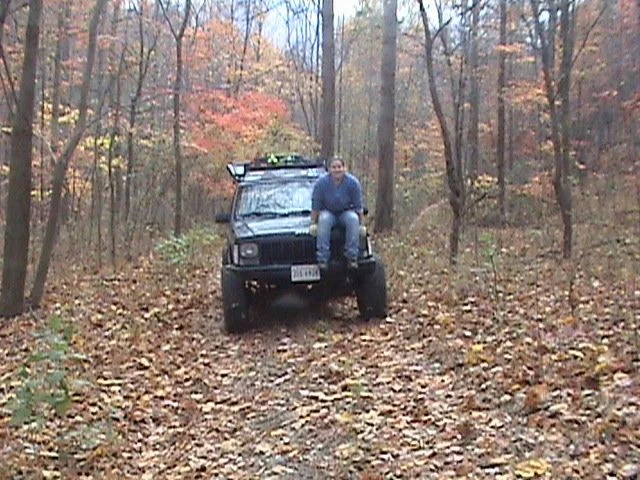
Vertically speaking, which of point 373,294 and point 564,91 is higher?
point 564,91

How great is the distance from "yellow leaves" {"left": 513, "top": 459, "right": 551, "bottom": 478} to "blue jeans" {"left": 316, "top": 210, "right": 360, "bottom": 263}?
4566 mm

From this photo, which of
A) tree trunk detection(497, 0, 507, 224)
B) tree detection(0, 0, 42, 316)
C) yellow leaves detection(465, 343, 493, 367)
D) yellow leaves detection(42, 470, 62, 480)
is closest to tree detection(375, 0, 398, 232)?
tree trunk detection(497, 0, 507, 224)

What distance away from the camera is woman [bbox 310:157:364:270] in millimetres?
8750

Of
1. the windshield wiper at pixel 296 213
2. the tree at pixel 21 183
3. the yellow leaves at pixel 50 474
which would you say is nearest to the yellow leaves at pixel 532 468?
the yellow leaves at pixel 50 474

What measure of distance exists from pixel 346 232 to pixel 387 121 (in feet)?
33.6

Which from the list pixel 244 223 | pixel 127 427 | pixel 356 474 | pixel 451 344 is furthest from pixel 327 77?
pixel 356 474

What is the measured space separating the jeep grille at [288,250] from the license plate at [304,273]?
0.36 feet

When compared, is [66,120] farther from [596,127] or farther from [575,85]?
[596,127]

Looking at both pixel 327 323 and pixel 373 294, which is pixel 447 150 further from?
pixel 327 323

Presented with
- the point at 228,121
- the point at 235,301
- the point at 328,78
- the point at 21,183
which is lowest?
the point at 235,301

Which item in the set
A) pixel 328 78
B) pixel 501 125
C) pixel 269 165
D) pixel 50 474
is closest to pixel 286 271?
pixel 269 165

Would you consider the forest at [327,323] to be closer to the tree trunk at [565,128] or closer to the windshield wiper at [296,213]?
the tree trunk at [565,128]

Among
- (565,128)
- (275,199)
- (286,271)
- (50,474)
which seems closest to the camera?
(50,474)

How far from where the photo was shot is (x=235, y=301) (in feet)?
28.9
